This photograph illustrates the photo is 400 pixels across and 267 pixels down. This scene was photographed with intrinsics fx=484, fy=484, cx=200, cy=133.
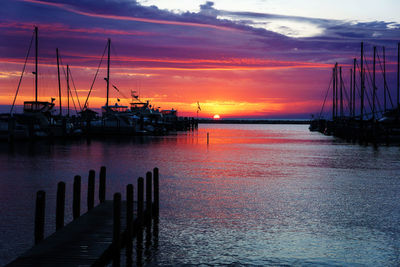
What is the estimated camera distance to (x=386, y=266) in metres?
11.6

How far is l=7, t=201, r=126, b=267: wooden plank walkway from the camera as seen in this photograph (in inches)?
406

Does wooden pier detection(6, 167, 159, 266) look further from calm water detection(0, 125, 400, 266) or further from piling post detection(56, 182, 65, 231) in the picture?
calm water detection(0, 125, 400, 266)

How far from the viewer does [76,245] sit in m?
11.5

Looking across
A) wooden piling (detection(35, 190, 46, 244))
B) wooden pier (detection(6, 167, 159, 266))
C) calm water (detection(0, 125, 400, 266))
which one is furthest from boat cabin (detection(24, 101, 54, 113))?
wooden piling (detection(35, 190, 46, 244))

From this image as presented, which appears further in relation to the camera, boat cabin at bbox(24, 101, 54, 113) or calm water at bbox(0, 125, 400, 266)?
boat cabin at bbox(24, 101, 54, 113)

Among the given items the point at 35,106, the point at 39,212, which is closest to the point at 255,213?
the point at 39,212

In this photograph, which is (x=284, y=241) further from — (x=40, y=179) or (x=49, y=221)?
(x=40, y=179)

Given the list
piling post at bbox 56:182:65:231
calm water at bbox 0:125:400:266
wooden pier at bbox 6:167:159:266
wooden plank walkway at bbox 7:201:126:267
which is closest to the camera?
wooden plank walkway at bbox 7:201:126:267

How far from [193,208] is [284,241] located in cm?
567


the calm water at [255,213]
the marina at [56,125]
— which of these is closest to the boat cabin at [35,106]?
the marina at [56,125]

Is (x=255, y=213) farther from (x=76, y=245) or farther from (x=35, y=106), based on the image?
(x=35, y=106)

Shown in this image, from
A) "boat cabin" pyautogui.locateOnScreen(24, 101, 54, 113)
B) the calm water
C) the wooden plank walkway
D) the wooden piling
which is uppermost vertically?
"boat cabin" pyautogui.locateOnScreen(24, 101, 54, 113)

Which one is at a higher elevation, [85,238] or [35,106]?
[35,106]

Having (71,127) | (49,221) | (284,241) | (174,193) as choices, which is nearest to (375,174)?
(174,193)
